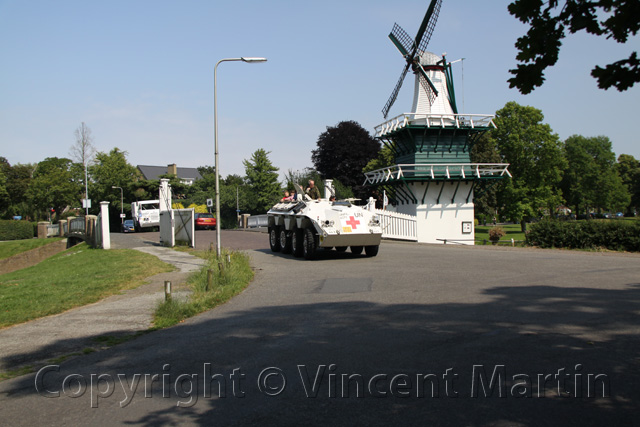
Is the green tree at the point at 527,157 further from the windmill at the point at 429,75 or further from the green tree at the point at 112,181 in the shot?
the green tree at the point at 112,181

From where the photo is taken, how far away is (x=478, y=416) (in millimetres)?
3953

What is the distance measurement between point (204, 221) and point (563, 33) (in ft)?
136

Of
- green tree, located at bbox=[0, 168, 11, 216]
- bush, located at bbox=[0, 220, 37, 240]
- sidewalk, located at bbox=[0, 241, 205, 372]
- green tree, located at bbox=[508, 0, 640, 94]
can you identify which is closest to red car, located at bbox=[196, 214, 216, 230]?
bush, located at bbox=[0, 220, 37, 240]

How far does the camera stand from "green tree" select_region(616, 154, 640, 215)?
78.8 metres

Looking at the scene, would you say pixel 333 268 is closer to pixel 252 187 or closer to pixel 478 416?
pixel 478 416

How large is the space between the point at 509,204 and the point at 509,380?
165 ft

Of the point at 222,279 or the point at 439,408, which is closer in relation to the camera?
the point at 439,408

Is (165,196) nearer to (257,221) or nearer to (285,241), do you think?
(285,241)

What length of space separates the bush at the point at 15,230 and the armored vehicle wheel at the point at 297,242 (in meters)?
41.6

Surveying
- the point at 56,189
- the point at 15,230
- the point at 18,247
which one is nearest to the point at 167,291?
the point at 18,247

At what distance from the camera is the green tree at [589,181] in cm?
7250

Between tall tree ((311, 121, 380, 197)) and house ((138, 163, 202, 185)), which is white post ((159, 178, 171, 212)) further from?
house ((138, 163, 202, 185))

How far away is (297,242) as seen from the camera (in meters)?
16.8

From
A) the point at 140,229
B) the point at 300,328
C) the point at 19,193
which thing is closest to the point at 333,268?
the point at 300,328
